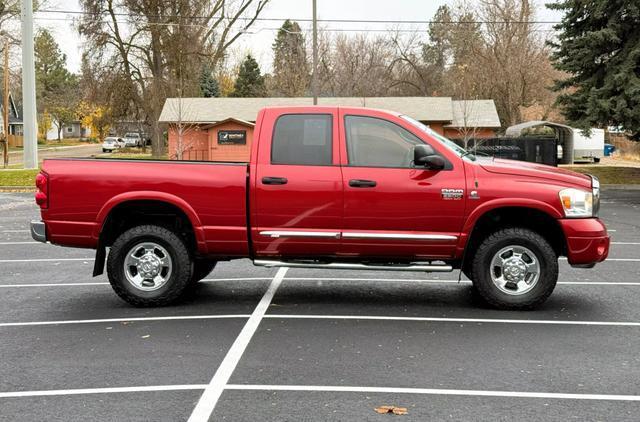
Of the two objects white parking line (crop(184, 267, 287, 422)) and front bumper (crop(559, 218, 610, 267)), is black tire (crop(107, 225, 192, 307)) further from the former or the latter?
front bumper (crop(559, 218, 610, 267))

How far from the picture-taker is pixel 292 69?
70562 millimetres

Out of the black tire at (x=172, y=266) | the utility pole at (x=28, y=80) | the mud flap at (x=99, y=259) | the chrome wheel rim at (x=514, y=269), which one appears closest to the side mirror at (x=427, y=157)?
the chrome wheel rim at (x=514, y=269)

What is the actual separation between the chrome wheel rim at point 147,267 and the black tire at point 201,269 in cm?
86

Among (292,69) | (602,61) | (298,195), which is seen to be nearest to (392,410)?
(298,195)

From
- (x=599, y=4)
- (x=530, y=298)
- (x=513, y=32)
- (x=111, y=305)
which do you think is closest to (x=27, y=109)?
(x=599, y=4)

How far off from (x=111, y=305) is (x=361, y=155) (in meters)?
3.13

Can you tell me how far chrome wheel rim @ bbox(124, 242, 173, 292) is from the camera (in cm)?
762

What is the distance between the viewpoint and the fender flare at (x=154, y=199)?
7445 mm

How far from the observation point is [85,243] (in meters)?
7.60

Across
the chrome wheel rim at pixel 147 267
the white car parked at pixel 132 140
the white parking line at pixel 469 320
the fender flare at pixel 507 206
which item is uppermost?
the white car parked at pixel 132 140

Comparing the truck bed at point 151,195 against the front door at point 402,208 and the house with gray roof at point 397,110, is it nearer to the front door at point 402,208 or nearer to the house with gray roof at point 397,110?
the front door at point 402,208

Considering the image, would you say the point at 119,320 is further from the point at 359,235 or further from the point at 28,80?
the point at 28,80

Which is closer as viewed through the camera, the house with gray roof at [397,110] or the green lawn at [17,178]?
the green lawn at [17,178]

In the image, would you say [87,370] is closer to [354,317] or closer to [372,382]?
[372,382]
